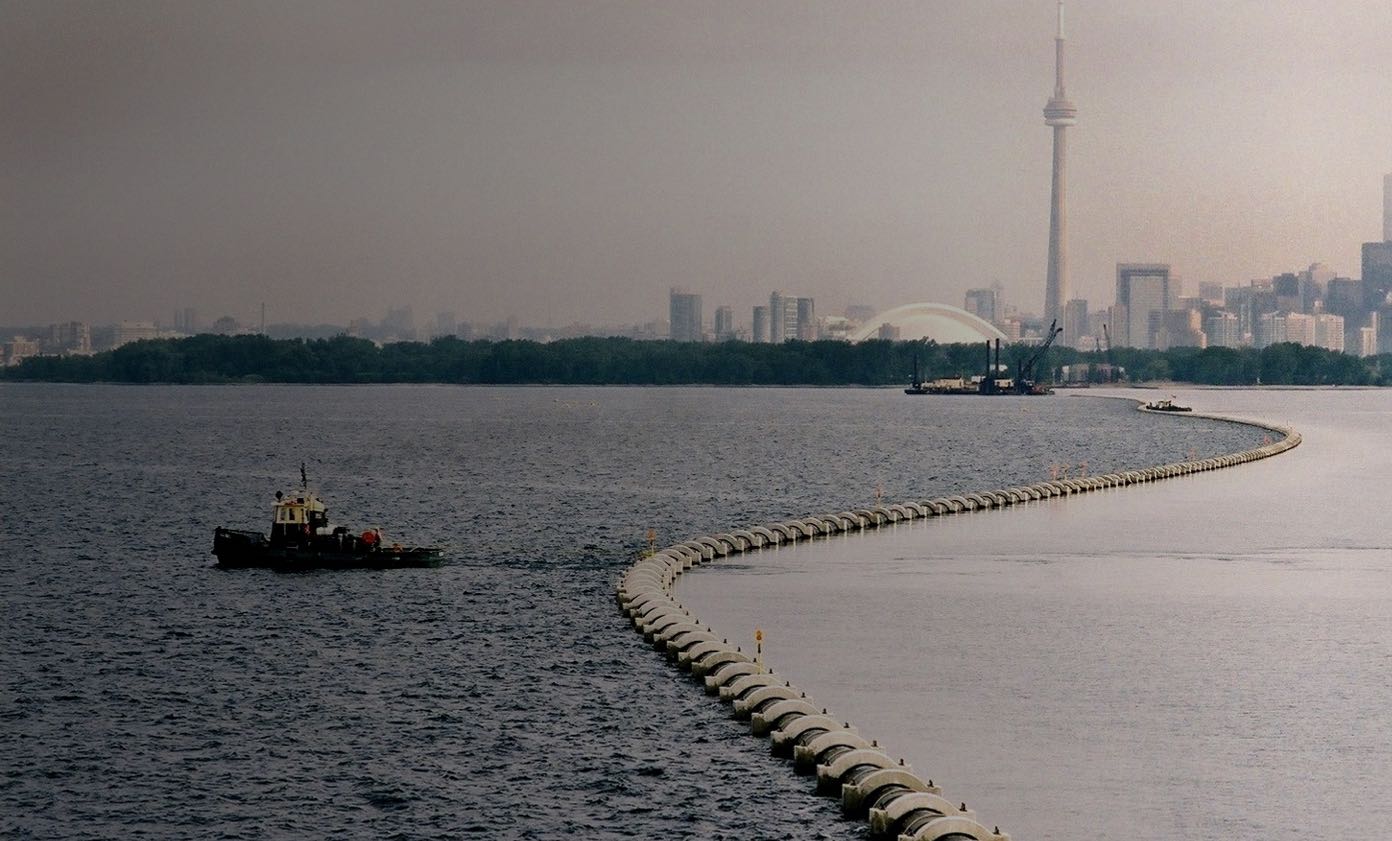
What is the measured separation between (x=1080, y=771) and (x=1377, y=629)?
18.8 meters

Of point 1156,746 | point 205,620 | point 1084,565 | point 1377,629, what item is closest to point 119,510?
point 205,620

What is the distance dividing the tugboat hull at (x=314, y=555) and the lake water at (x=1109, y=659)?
11.8 meters

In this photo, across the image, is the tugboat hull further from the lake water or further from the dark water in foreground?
the lake water

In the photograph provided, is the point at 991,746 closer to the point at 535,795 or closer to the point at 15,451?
the point at 535,795

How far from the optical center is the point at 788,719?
3328 cm

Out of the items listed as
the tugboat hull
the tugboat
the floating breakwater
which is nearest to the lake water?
the floating breakwater

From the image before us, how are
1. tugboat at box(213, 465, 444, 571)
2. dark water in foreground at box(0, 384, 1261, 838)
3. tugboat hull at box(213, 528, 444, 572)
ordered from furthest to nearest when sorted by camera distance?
tugboat at box(213, 465, 444, 571), tugboat hull at box(213, 528, 444, 572), dark water in foreground at box(0, 384, 1261, 838)

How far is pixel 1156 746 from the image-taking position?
105 ft

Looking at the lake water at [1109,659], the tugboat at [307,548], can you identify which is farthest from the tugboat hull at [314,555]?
the lake water at [1109,659]

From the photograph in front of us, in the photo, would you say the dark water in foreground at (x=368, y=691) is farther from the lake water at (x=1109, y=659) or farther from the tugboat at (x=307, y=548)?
the lake water at (x=1109, y=659)

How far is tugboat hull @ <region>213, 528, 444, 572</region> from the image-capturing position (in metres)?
61.8

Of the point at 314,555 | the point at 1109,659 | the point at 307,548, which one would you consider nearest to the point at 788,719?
the point at 1109,659

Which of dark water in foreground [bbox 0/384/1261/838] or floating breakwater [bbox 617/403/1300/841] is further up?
floating breakwater [bbox 617/403/1300/841]

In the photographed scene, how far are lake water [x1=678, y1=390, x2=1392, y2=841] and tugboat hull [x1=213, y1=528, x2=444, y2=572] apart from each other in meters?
11.8
